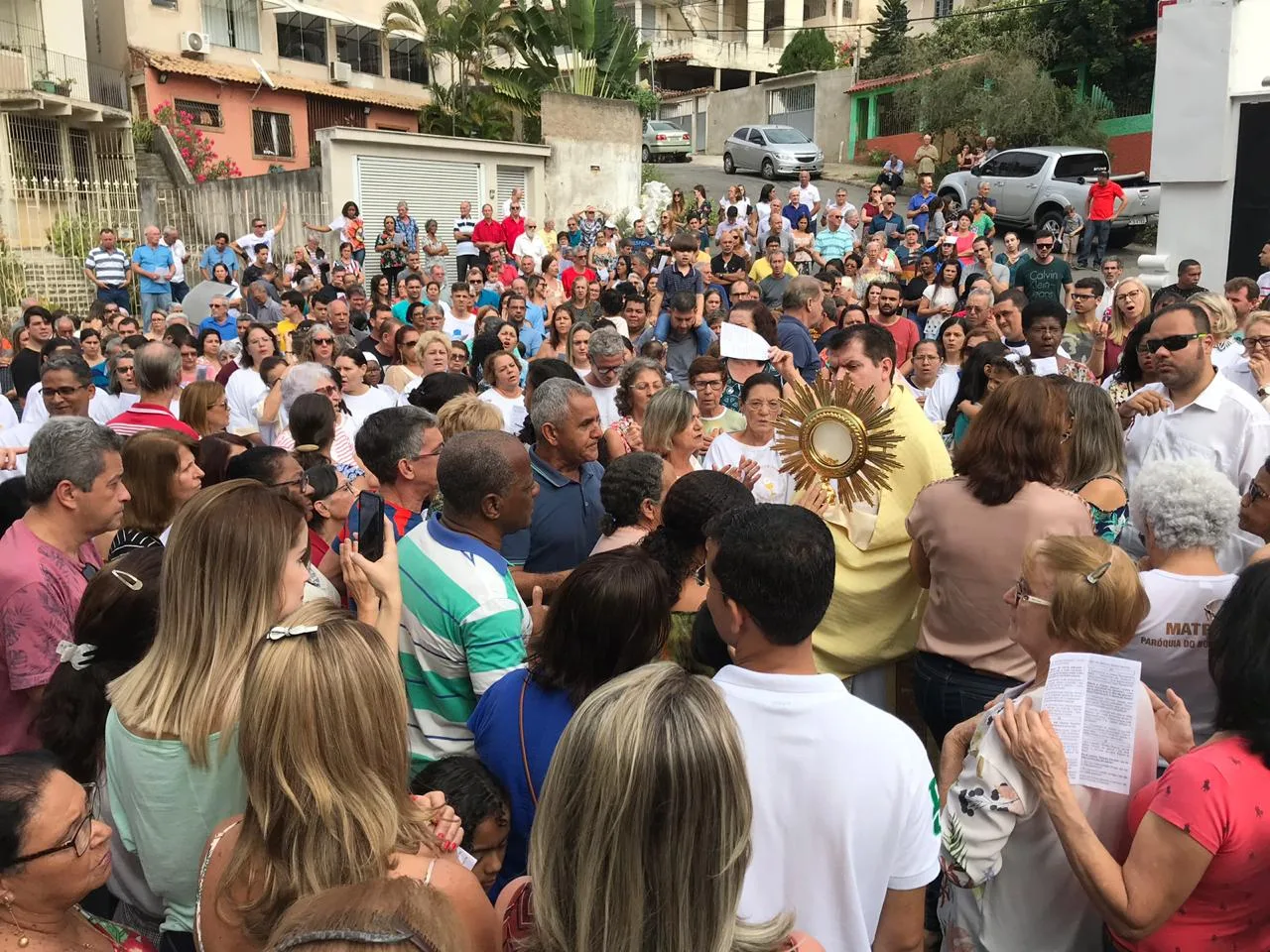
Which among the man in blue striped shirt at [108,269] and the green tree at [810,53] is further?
the green tree at [810,53]

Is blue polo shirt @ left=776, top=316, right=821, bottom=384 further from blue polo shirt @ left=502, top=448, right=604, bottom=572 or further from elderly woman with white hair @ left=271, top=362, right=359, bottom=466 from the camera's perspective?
blue polo shirt @ left=502, top=448, right=604, bottom=572

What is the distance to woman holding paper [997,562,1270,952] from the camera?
2.05 m

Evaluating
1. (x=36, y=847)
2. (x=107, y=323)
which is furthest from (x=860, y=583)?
(x=107, y=323)

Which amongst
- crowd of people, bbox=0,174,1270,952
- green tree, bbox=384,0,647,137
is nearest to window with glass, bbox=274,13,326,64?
green tree, bbox=384,0,647,137

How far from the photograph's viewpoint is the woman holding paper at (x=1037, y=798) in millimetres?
2326

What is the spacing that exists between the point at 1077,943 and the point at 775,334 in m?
5.43

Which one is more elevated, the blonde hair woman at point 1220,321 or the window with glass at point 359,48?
the window with glass at point 359,48

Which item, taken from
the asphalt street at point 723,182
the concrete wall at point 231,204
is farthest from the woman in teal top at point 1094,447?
the asphalt street at point 723,182

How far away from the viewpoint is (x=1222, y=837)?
204 centimetres

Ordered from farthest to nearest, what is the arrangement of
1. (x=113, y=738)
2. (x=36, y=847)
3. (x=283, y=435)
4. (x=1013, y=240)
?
(x=1013, y=240), (x=283, y=435), (x=113, y=738), (x=36, y=847)

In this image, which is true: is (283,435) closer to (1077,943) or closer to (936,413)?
(936,413)

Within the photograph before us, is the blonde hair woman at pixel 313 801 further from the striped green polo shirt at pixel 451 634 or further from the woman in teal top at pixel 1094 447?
the woman in teal top at pixel 1094 447

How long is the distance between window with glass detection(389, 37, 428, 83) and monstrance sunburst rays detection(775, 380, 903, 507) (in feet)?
101

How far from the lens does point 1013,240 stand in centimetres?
1526
